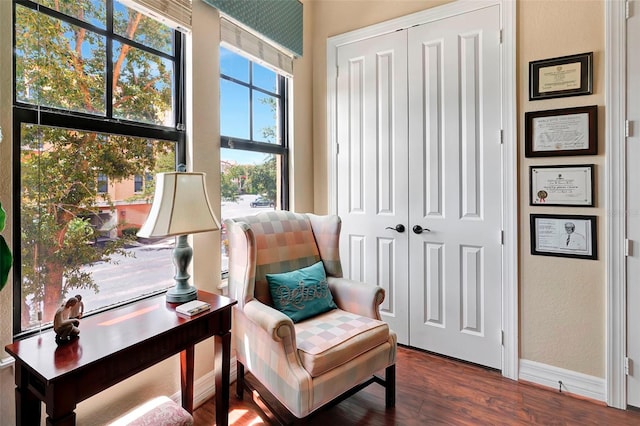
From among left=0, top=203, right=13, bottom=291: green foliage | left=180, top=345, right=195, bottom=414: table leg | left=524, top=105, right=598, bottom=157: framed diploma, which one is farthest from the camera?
left=524, top=105, right=598, bottom=157: framed diploma

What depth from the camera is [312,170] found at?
9.88ft

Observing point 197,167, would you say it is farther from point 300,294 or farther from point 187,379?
point 187,379

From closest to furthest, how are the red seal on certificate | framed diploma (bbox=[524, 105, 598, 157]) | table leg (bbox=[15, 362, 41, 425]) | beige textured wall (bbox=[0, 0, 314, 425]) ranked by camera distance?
table leg (bbox=[15, 362, 41, 425]) < beige textured wall (bbox=[0, 0, 314, 425]) < framed diploma (bbox=[524, 105, 598, 157]) < the red seal on certificate

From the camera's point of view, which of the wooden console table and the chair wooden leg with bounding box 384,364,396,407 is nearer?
the wooden console table

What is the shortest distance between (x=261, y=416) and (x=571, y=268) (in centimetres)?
197

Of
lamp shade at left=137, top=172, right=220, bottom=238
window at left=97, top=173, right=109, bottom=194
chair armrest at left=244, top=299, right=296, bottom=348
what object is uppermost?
window at left=97, top=173, right=109, bottom=194

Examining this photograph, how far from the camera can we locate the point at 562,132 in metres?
2.06

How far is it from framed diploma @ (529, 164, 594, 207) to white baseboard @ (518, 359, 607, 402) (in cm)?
101

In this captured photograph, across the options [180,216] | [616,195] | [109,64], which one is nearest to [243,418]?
[180,216]

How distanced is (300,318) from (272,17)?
81.8 inches

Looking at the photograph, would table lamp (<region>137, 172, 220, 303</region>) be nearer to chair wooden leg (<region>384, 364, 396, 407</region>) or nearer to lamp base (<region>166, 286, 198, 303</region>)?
lamp base (<region>166, 286, 198, 303</region>)

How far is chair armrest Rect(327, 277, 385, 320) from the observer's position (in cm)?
199

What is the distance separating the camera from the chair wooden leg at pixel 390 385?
1905 millimetres

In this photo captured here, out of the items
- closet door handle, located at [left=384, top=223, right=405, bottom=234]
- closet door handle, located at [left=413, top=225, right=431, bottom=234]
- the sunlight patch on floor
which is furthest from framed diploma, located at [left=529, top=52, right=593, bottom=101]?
the sunlight patch on floor
